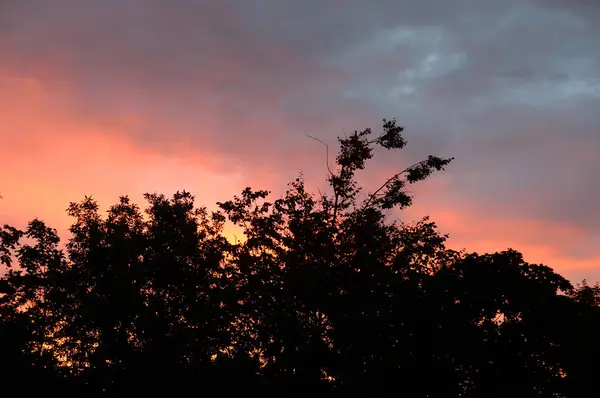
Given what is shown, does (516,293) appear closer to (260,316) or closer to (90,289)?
(260,316)

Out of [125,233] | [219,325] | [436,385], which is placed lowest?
[436,385]

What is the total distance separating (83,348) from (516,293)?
86.8 ft

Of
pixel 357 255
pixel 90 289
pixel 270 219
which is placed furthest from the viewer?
pixel 90 289

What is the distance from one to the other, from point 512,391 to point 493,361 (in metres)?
1.87

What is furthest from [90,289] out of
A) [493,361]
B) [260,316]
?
[493,361]

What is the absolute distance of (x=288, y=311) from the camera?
31.7 meters

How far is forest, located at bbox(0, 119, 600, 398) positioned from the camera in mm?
30922

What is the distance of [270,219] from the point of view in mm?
33625

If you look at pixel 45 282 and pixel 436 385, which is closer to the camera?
pixel 436 385

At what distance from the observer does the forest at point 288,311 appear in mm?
30922

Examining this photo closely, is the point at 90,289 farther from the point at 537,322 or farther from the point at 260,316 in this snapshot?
the point at 537,322

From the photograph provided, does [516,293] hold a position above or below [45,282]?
above

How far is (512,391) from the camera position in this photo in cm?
3375

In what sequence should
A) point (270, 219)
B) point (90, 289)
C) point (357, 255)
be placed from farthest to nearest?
1. point (90, 289)
2. point (270, 219)
3. point (357, 255)
